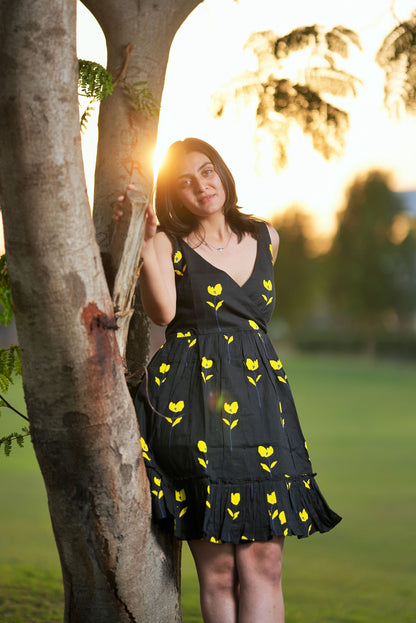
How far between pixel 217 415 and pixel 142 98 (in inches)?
45.5

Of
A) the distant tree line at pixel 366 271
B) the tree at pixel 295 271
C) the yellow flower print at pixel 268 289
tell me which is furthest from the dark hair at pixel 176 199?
the tree at pixel 295 271

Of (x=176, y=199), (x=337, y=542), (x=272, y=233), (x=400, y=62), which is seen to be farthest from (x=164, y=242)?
(x=337, y=542)

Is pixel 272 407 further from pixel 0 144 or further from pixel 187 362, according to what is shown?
pixel 0 144

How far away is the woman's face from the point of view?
9.02 feet

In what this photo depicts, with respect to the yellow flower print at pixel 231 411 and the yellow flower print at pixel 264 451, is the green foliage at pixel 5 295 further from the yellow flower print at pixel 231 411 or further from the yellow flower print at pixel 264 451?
the yellow flower print at pixel 264 451

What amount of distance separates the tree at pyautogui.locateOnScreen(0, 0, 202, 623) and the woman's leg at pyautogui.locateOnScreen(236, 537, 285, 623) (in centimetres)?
23

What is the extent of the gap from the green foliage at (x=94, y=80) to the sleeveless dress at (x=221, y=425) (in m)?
0.59

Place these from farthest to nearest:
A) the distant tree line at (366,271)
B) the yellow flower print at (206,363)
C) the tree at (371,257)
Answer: the tree at (371,257)
the distant tree line at (366,271)
the yellow flower print at (206,363)

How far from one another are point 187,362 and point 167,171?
0.76 metres

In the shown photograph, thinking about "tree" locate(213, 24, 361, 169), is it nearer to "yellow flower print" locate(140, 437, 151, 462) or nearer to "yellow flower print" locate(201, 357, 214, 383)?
"yellow flower print" locate(201, 357, 214, 383)

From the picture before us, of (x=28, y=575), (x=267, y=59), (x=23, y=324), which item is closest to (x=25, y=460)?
(x=28, y=575)

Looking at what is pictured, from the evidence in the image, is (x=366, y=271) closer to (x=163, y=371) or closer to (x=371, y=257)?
(x=371, y=257)

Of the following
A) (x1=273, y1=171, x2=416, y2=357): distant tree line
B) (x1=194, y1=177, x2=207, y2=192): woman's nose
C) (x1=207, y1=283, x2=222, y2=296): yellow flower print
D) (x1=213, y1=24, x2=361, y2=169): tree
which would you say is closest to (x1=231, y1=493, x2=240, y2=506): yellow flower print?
(x1=207, y1=283, x2=222, y2=296): yellow flower print

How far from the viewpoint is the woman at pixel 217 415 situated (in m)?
2.39
